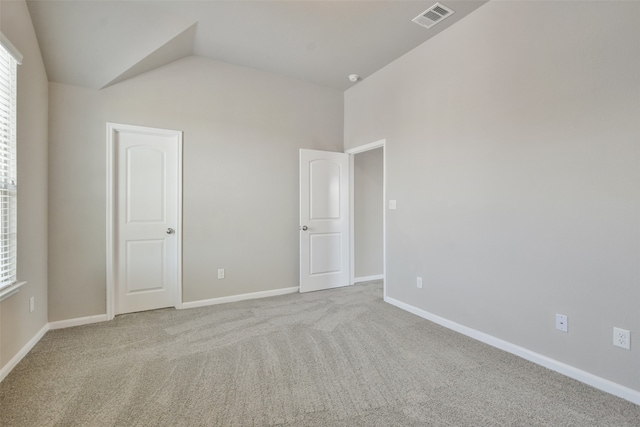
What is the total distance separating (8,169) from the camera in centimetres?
210

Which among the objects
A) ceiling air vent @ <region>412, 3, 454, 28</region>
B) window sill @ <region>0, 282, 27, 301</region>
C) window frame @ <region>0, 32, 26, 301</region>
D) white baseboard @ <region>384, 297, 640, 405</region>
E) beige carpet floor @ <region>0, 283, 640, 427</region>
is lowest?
beige carpet floor @ <region>0, 283, 640, 427</region>

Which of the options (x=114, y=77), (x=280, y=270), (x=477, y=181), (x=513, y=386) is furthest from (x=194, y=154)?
(x=513, y=386)

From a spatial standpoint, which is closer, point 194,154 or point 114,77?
point 114,77

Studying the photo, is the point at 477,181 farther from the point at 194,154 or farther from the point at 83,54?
the point at 83,54

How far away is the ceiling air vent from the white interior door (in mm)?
1919

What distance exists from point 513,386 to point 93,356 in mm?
3107

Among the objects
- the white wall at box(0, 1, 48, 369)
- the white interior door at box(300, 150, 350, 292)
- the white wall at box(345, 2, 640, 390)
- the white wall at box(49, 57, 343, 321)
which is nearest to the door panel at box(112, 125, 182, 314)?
the white wall at box(49, 57, 343, 321)

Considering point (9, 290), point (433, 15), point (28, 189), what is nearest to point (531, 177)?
point (433, 15)

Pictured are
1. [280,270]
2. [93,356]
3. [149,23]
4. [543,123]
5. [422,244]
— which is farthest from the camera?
[280,270]

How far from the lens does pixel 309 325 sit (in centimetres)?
290

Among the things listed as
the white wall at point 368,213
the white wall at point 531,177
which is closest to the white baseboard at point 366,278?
the white wall at point 368,213

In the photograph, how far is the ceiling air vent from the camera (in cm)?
255

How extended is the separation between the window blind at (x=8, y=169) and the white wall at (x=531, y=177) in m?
3.48

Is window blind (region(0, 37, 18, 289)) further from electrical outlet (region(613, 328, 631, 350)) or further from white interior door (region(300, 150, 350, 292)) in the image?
electrical outlet (region(613, 328, 631, 350))
